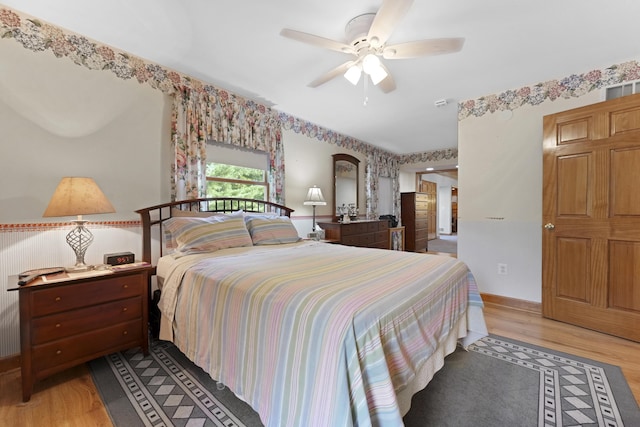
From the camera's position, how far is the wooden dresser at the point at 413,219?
6703mm

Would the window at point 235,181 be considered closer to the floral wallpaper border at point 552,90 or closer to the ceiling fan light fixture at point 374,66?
the ceiling fan light fixture at point 374,66

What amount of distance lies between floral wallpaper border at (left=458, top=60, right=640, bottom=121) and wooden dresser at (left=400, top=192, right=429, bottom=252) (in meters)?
3.43

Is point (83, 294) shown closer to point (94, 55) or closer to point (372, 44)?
point (94, 55)

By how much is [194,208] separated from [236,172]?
2.30 ft

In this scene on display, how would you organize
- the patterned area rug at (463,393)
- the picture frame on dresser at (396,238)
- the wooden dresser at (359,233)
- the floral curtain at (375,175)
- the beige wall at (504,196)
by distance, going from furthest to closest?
the picture frame on dresser at (396,238)
the floral curtain at (375,175)
the wooden dresser at (359,233)
the beige wall at (504,196)
the patterned area rug at (463,393)

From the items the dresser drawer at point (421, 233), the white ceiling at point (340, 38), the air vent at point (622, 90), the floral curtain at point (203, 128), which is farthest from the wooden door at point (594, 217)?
the dresser drawer at point (421, 233)

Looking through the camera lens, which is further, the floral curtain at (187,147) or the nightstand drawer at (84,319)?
the floral curtain at (187,147)

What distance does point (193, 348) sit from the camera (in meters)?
1.70

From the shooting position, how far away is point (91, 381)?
69.3 inches

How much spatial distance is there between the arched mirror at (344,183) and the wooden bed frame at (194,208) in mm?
1398

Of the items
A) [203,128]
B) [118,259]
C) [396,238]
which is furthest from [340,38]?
[396,238]

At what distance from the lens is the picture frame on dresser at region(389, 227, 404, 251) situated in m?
5.59

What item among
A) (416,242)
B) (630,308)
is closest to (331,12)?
(630,308)

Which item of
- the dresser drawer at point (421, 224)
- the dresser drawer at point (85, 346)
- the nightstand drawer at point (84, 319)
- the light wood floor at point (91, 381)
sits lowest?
the light wood floor at point (91, 381)
